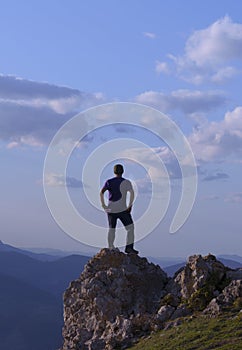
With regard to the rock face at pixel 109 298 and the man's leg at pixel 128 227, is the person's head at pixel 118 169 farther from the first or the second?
the rock face at pixel 109 298

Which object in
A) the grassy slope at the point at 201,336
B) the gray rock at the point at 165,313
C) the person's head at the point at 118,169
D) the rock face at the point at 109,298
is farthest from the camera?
the person's head at the point at 118,169

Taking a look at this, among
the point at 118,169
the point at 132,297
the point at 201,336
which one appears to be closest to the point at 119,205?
the point at 118,169

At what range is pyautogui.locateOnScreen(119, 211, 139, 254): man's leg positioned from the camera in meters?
25.9

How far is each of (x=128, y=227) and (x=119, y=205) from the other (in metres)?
1.03

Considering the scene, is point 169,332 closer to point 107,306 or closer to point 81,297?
point 107,306

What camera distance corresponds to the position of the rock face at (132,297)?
70.3ft

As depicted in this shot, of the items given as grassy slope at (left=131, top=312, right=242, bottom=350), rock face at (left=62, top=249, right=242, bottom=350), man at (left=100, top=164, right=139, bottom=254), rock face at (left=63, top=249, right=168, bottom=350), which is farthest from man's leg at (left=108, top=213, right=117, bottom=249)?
grassy slope at (left=131, top=312, right=242, bottom=350)

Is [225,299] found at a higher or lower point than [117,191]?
lower

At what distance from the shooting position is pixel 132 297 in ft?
78.6

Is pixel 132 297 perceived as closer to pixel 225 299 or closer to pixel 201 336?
pixel 225 299

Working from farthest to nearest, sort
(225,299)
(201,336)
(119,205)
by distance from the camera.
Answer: (119,205) < (225,299) < (201,336)

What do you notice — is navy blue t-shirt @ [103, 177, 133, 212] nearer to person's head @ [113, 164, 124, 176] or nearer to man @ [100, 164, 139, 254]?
man @ [100, 164, 139, 254]

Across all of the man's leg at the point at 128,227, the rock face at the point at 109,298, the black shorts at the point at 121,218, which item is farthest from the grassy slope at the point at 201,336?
the black shorts at the point at 121,218

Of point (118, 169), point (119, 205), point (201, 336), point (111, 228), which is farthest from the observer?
point (111, 228)
